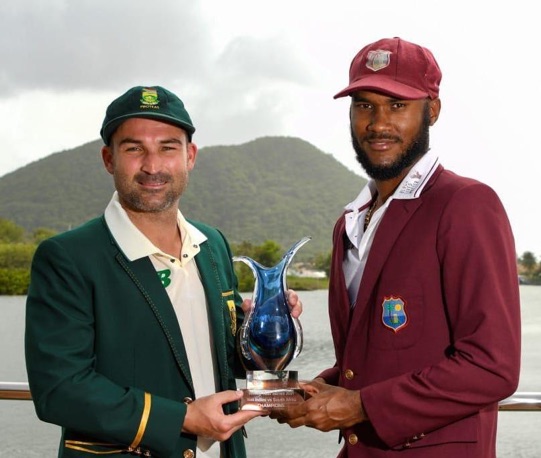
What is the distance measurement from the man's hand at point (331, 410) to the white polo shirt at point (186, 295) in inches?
11.9

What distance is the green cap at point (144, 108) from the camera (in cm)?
234

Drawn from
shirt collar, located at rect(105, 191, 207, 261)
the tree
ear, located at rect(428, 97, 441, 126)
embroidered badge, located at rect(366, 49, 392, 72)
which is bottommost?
the tree

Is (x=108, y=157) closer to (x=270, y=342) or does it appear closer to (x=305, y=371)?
(x=270, y=342)

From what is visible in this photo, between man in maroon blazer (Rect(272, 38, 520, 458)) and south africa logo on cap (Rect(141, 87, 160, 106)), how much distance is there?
538mm

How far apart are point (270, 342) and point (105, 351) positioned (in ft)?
1.44

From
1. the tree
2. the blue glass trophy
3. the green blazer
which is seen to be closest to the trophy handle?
the blue glass trophy

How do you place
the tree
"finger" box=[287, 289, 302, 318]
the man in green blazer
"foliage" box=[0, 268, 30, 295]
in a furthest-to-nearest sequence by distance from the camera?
the tree → "foliage" box=[0, 268, 30, 295] → "finger" box=[287, 289, 302, 318] → the man in green blazer

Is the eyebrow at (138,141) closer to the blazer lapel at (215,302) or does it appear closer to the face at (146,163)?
the face at (146,163)

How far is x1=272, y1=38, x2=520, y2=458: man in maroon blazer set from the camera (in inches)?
77.3

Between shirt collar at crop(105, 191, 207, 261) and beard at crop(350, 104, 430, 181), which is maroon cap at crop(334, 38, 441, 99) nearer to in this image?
beard at crop(350, 104, 430, 181)

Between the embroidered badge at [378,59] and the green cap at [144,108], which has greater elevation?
the embroidered badge at [378,59]

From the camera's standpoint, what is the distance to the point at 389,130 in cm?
223

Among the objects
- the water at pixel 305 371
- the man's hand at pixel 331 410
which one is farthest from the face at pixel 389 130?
the water at pixel 305 371

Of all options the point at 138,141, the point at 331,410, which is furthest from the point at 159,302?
the point at 331,410
